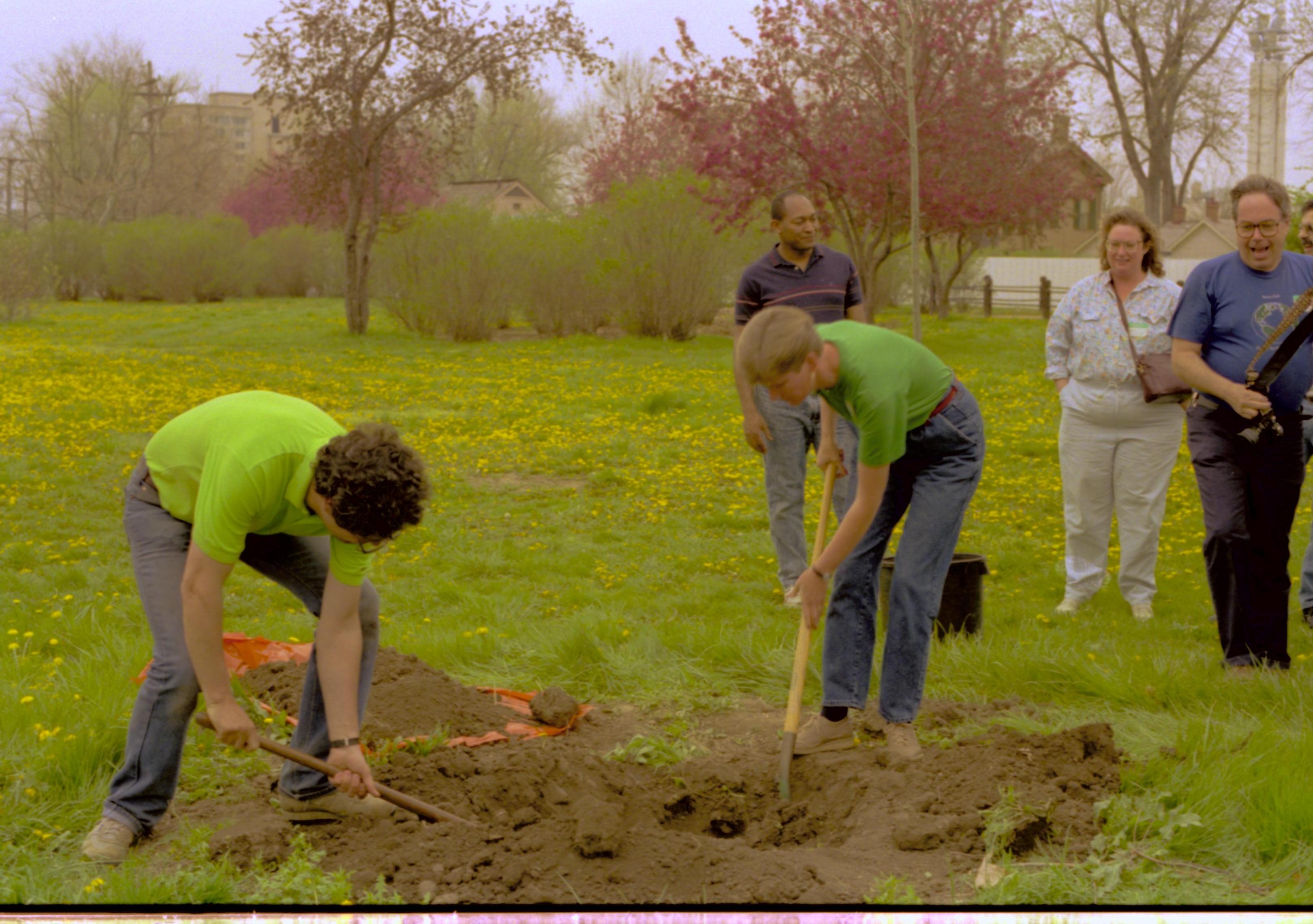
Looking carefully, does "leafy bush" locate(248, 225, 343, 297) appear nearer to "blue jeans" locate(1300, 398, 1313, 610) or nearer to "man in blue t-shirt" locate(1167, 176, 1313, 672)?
"blue jeans" locate(1300, 398, 1313, 610)

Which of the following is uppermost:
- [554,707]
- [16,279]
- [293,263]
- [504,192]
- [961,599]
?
[504,192]

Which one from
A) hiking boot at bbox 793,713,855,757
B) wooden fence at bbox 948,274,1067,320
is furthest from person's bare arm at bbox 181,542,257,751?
wooden fence at bbox 948,274,1067,320

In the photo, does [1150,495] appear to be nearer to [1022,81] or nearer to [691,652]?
[691,652]

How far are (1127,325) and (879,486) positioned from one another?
2.74m

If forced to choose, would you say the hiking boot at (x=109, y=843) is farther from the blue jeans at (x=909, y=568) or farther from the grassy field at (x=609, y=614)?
the blue jeans at (x=909, y=568)

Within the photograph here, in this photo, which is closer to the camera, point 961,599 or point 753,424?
point 961,599

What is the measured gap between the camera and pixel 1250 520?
14.9 ft

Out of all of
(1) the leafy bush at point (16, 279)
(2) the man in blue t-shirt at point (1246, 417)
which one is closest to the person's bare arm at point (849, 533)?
(2) the man in blue t-shirt at point (1246, 417)

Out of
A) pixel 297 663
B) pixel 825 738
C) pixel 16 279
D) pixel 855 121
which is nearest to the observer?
pixel 825 738

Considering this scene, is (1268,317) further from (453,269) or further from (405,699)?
(453,269)

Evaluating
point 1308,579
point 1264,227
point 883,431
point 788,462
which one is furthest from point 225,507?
point 1308,579

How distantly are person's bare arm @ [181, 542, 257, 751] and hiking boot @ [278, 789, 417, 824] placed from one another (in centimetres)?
51

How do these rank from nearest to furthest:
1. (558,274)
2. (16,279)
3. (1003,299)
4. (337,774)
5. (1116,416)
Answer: (337,774) < (1116,416) < (558,274) < (16,279) < (1003,299)

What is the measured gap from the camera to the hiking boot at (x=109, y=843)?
3086 mm
